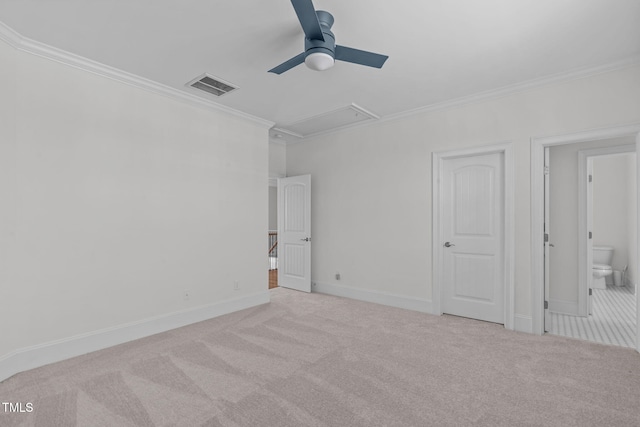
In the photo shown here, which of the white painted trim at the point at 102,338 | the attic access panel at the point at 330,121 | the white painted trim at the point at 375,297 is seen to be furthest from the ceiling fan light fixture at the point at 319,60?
the white painted trim at the point at 375,297

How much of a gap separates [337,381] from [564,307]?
359cm

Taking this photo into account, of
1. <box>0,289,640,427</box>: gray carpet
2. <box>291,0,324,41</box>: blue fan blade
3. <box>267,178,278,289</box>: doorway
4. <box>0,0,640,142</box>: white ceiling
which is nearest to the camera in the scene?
<box>291,0,324,41</box>: blue fan blade

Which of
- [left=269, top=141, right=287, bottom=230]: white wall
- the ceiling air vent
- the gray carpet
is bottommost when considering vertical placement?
the gray carpet

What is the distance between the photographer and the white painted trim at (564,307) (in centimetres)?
412

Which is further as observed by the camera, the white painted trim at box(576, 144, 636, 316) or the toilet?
the toilet

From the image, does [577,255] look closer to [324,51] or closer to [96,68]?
[324,51]

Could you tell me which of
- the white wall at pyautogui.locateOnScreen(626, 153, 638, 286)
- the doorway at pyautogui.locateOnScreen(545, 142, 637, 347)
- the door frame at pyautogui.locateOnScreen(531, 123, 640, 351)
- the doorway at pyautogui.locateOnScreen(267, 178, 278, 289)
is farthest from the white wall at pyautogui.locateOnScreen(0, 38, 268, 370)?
the white wall at pyautogui.locateOnScreen(626, 153, 638, 286)

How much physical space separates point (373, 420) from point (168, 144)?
3408 mm

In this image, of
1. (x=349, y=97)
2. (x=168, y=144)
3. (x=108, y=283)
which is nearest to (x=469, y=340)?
(x=349, y=97)

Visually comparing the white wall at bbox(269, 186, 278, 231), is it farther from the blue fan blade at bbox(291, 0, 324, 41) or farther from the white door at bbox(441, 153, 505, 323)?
the blue fan blade at bbox(291, 0, 324, 41)

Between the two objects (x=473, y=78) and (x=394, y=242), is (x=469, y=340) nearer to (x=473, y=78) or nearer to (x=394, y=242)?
(x=394, y=242)

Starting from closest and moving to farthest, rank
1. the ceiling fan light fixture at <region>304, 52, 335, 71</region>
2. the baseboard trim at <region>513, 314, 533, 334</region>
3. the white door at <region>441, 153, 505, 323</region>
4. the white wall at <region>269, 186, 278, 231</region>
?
1. the ceiling fan light fixture at <region>304, 52, 335, 71</region>
2. the baseboard trim at <region>513, 314, 533, 334</region>
3. the white door at <region>441, 153, 505, 323</region>
4. the white wall at <region>269, 186, 278, 231</region>

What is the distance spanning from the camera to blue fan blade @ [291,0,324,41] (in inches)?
67.9

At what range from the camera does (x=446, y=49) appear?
9.13 ft
